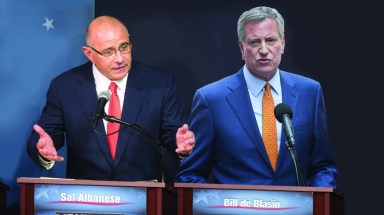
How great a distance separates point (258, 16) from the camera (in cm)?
514

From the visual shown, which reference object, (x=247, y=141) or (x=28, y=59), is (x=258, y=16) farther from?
(x=28, y=59)

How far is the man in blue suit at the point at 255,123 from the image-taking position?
5.02 meters

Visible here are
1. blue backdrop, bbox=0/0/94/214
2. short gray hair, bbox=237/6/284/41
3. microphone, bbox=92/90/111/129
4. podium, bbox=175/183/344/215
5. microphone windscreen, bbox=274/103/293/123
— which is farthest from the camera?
blue backdrop, bbox=0/0/94/214

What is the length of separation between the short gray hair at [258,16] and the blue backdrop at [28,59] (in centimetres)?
109

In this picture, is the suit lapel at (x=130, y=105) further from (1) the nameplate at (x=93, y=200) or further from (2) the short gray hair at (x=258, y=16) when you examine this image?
(1) the nameplate at (x=93, y=200)

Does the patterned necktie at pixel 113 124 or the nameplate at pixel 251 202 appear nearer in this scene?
the nameplate at pixel 251 202

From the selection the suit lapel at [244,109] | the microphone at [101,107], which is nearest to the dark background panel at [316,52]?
the suit lapel at [244,109]

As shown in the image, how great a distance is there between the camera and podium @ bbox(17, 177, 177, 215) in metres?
4.22

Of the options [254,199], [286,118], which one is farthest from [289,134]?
[254,199]

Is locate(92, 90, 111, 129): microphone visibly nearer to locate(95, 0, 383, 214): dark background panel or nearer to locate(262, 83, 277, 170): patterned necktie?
locate(262, 83, 277, 170): patterned necktie

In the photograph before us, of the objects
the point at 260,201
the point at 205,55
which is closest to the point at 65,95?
the point at 205,55

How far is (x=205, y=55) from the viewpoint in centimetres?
576

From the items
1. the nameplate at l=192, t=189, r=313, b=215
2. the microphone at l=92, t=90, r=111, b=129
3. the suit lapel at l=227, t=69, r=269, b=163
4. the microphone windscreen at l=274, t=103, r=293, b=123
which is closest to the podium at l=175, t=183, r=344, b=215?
A: the nameplate at l=192, t=189, r=313, b=215

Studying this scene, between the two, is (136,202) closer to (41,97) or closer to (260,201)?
(260,201)
